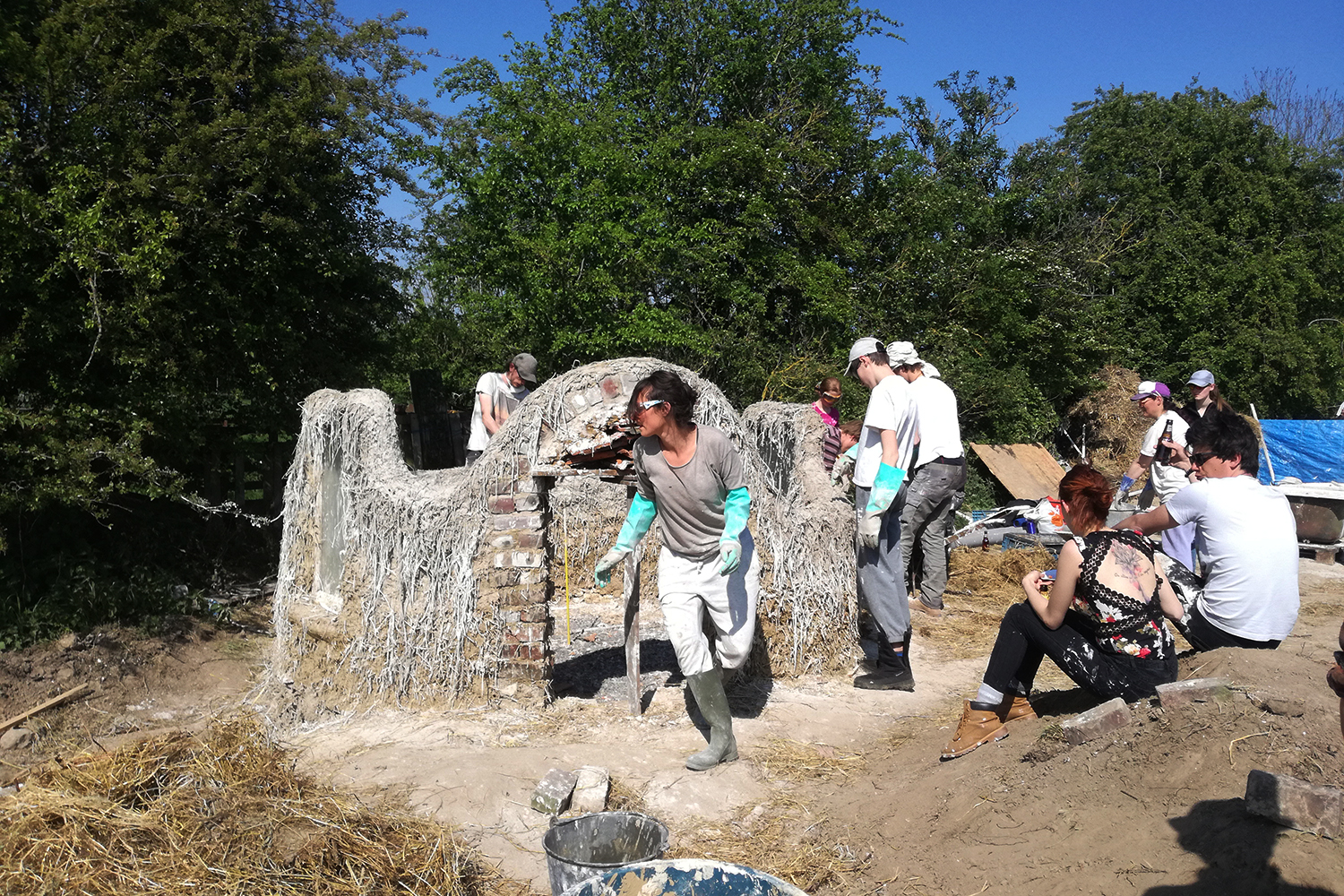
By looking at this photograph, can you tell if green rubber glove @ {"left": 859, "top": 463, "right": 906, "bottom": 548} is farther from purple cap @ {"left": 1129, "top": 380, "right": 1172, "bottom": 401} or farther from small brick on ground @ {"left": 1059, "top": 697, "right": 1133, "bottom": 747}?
purple cap @ {"left": 1129, "top": 380, "right": 1172, "bottom": 401}

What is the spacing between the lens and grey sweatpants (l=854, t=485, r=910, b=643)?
5.12 meters

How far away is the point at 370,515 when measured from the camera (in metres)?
5.36

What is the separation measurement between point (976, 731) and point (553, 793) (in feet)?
6.03

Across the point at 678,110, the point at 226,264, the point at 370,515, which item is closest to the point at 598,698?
the point at 370,515

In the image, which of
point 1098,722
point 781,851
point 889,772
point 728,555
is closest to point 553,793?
point 781,851

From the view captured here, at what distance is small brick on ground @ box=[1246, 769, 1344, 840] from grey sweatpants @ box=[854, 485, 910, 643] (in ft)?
8.04

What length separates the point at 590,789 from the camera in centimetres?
390

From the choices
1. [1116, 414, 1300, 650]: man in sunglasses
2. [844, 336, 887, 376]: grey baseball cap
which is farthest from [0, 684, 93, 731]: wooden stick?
[1116, 414, 1300, 650]: man in sunglasses

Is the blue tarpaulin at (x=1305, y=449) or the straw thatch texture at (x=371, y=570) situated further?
the blue tarpaulin at (x=1305, y=449)

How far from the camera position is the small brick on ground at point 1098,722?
3371 mm

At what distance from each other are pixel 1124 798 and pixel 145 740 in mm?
3584

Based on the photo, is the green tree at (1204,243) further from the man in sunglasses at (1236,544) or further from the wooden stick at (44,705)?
the wooden stick at (44,705)

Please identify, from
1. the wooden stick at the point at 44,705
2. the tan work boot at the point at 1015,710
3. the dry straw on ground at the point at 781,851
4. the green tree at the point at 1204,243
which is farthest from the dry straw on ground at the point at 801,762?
the green tree at the point at 1204,243

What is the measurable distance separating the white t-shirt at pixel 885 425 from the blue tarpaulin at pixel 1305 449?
35.3 feet
